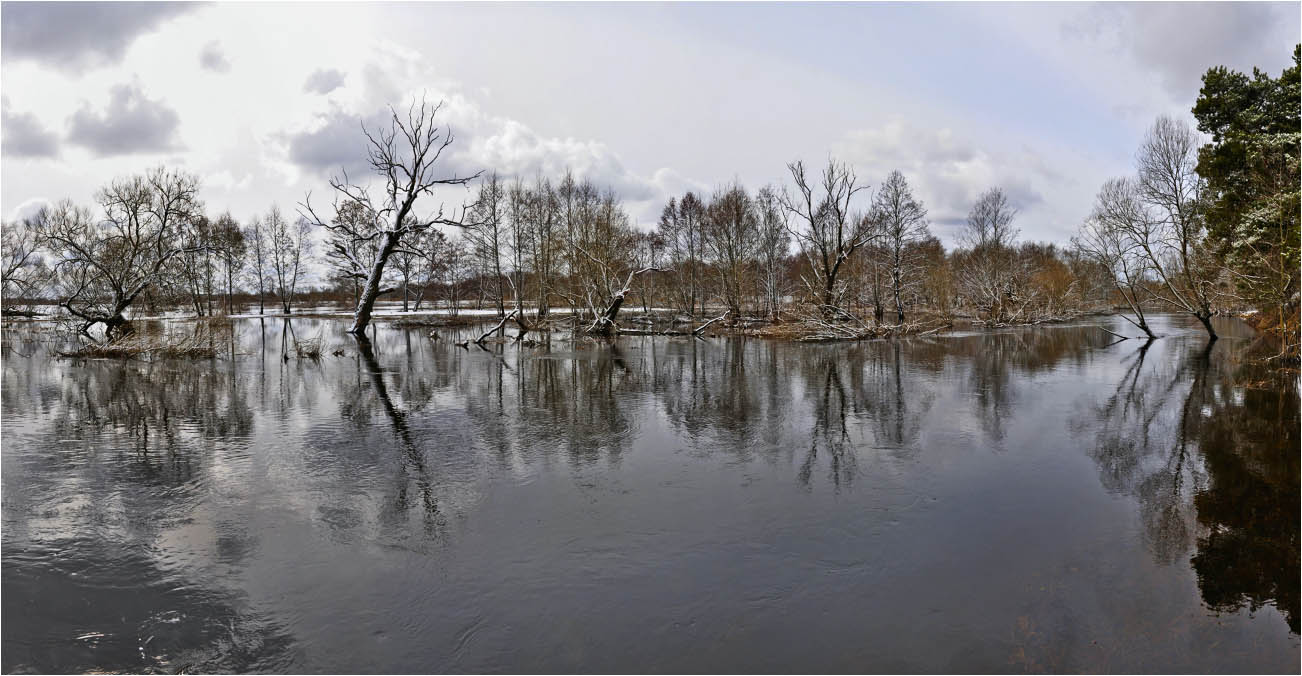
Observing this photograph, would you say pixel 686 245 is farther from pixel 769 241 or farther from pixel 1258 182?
pixel 1258 182

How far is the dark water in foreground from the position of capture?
435 centimetres

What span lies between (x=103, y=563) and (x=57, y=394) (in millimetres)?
11285

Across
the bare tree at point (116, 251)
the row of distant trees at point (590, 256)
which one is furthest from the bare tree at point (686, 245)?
the bare tree at point (116, 251)

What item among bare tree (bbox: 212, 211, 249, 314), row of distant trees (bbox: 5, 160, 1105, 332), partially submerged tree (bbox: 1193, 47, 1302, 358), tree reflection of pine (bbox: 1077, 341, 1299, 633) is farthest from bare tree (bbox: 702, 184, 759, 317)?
bare tree (bbox: 212, 211, 249, 314)

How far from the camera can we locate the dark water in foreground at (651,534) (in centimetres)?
435

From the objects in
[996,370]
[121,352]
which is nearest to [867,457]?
[996,370]

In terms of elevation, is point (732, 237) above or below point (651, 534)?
above

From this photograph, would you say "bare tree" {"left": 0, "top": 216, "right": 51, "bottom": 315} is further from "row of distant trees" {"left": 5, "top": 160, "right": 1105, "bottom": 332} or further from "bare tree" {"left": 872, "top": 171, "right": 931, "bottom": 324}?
"bare tree" {"left": 872, "top": 171, "right": 931, "bottom": 324}

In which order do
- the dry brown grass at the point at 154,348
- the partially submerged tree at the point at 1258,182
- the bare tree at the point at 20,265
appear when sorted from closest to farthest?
the partially submerged tree at the point at 1258,182, the dry brown grass at the point at 154,348, the bare tree at the point at 20,265

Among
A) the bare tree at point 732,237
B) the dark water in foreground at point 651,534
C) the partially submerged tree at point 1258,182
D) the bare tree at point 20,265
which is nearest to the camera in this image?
the dark water in foreground at point 651,534

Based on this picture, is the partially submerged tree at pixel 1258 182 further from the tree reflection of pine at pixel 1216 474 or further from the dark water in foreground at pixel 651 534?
the dark water in foreground at pixel 651 534

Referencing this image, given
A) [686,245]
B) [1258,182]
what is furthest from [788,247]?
[1258,182]

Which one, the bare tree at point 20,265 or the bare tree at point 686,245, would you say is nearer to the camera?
the bare tree at point 20,265

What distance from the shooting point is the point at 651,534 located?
6.08 m
